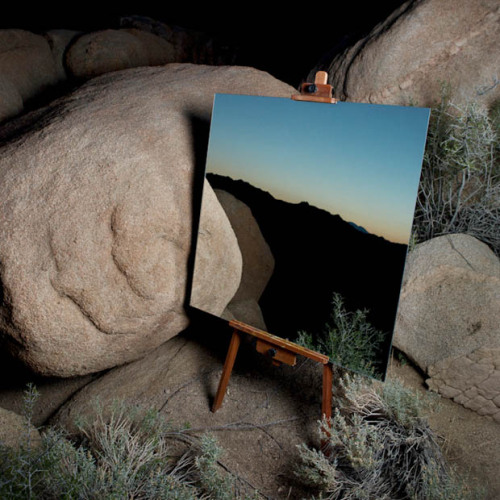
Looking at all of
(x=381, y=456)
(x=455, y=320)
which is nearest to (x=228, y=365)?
(x=381, y=456)

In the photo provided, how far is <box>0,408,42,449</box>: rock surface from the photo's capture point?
8.50 feet

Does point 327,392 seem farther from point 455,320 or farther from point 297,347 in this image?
point 455,320

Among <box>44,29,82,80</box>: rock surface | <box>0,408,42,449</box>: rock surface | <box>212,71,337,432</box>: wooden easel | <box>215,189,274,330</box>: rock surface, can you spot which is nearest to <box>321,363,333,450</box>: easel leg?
<box>212,71,337,432</box>: wooden easel

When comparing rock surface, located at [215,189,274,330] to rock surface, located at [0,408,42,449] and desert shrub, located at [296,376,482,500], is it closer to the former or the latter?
desert shrub, located at [296,376,482,500]

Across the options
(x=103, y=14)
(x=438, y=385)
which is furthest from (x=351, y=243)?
(x=103, y=14)

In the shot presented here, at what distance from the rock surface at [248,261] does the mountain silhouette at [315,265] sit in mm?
41

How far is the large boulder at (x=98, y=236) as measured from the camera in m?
2.91

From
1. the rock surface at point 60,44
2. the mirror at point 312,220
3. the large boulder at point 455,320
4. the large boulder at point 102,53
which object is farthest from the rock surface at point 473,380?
the rock surface at point 60,44

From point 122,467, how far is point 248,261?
4.17 feet

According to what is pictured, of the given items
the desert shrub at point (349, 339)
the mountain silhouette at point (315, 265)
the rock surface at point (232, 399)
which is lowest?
the rock surface at point (232, 399)

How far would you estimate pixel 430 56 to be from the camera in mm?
3686

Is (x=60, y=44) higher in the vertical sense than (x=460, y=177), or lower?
higher

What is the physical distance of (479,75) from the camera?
3525 mm

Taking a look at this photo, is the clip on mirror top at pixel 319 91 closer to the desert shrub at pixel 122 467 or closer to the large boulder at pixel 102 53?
the desert shrub at pixel 122 467
